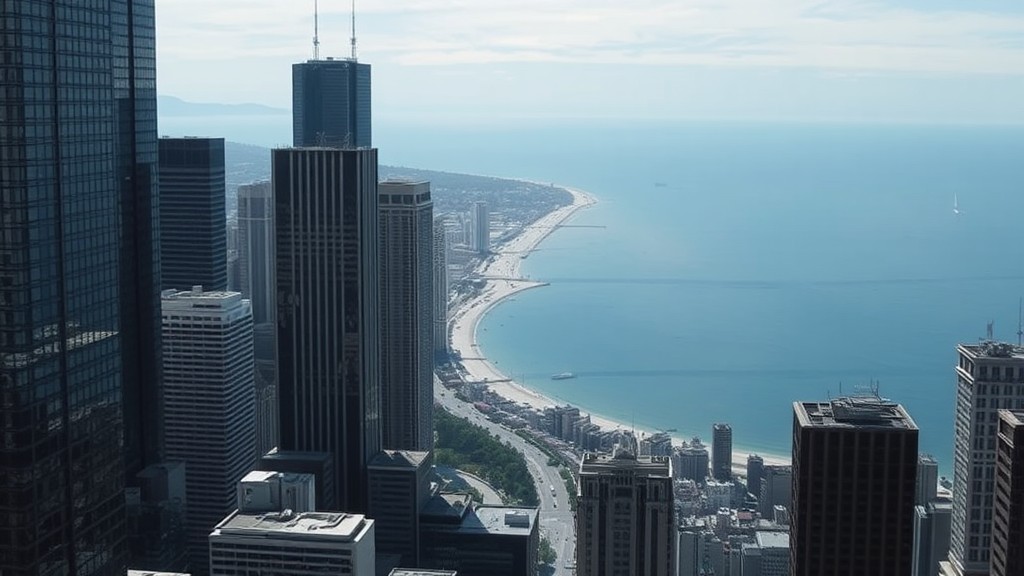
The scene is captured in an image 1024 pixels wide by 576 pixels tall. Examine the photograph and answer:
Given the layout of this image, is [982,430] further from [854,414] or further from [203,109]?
[203,109]

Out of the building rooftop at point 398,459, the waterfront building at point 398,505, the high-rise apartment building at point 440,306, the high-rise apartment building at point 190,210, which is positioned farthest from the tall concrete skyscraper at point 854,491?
the high-rise apartment building at point 440,306

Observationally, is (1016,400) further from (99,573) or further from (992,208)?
(992,208)

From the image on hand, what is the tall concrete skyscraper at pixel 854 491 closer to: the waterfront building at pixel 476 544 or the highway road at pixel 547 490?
the waterfront building at pixel 476 544

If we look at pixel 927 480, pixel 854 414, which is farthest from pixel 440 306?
pixel 854 414

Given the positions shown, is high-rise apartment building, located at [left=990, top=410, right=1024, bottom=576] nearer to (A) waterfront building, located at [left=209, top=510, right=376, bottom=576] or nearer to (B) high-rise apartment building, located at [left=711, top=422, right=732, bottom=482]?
(A) waterfront building, located at [left=209, top=510, right=376, bottom=576]

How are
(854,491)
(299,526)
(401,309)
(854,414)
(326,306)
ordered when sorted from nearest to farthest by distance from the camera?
(854,491) < (854,414) < (299,526) < (326,306) < (401,309)

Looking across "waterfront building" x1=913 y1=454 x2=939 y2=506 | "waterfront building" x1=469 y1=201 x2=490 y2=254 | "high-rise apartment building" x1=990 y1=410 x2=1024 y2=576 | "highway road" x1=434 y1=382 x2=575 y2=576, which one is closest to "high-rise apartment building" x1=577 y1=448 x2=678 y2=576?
"high-rise apartment building" x1=990 y1=410 x2=1024 y2=576
